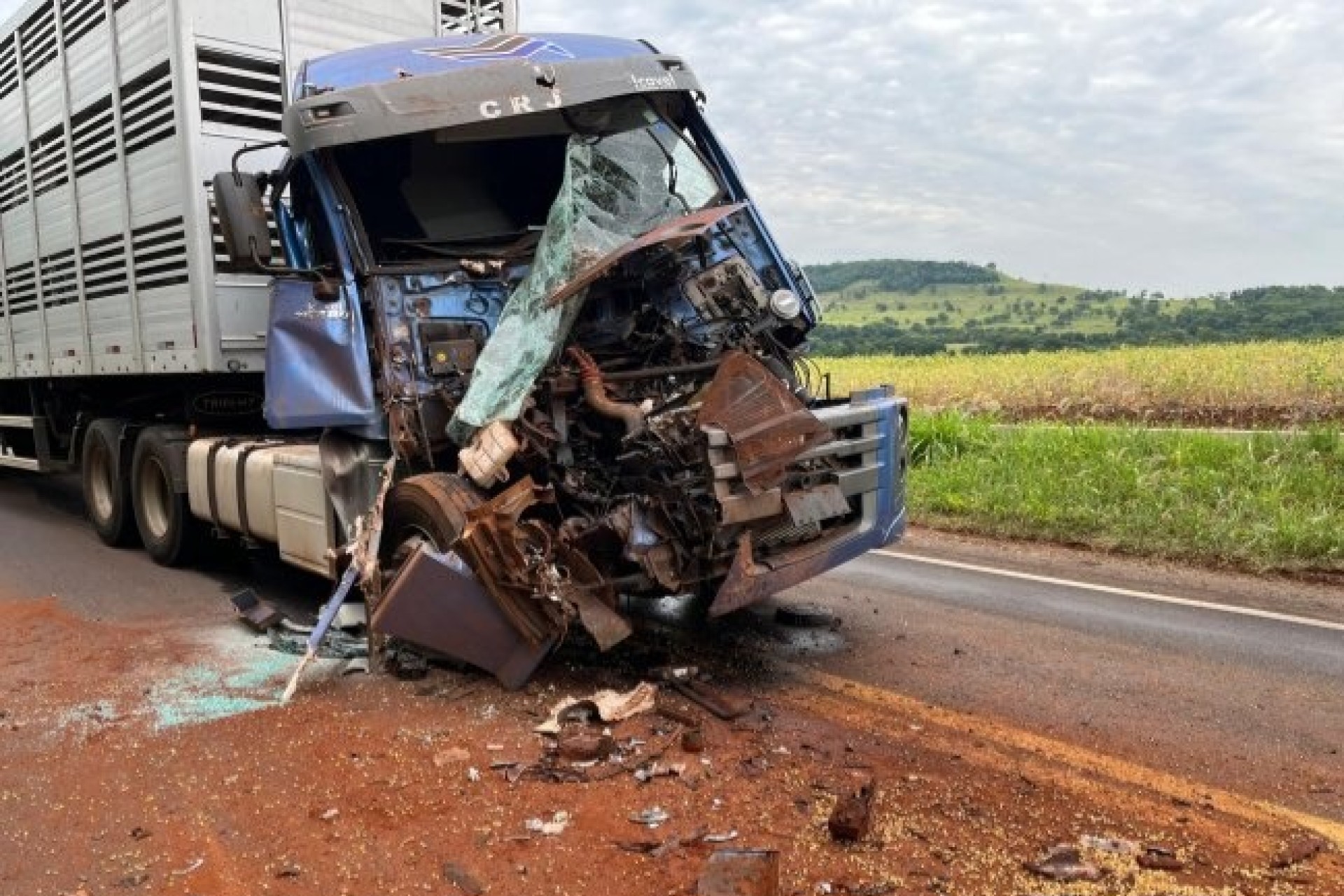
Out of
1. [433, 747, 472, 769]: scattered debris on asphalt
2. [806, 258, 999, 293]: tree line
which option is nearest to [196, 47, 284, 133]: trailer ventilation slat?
[433, 747, 472, 769]: scattered debris on asphalt

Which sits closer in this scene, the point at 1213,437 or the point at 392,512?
the point at 392,512

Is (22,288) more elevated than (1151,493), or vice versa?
(22,288)

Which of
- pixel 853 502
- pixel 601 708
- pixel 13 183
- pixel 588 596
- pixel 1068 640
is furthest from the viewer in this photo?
pixel 13 183

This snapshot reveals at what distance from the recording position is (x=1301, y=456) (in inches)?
389

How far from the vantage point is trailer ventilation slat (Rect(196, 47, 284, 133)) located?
276 inches

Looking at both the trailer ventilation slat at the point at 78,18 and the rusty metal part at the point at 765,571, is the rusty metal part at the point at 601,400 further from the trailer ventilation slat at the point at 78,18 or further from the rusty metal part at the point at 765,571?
the trailer ventilation slat at the point at 78,18

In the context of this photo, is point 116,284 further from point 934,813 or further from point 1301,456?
point 1301,456

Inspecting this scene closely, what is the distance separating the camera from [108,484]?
891cm

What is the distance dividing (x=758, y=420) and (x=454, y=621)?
5.07 feet

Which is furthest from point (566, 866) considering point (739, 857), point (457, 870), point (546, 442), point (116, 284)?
point (116, 284)

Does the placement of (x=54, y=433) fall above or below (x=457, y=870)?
above

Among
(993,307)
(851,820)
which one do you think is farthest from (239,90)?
(993,307)

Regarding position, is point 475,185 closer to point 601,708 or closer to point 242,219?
point 242,219

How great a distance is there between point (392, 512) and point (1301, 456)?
27.3 ft
